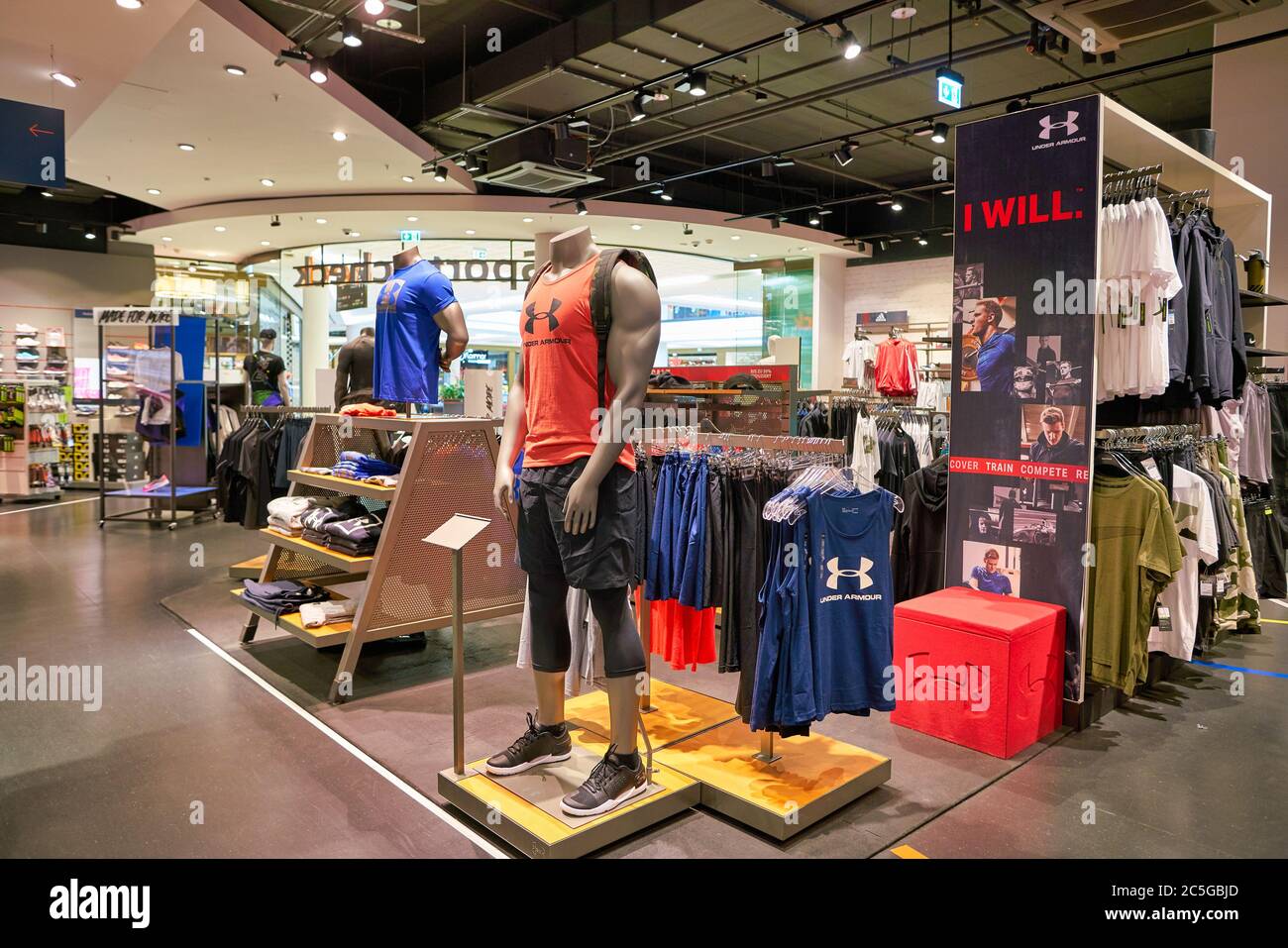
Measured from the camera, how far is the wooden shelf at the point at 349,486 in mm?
3795

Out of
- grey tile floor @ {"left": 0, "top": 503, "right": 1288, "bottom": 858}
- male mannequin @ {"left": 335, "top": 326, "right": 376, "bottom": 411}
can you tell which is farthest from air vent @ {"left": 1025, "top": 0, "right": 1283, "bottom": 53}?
male mannequin @ {"left": 335, "top": 326, "right": 376, "bottom": 411}

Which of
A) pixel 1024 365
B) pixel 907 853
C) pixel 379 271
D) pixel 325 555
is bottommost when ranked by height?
pixel 907 853

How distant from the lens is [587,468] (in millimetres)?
2344

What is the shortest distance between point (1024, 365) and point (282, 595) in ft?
12.0

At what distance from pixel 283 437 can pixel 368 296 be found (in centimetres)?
968

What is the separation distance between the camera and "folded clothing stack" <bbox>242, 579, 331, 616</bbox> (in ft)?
13.8

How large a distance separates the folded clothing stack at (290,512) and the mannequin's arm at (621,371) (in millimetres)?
2425

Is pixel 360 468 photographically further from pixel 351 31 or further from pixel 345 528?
pixel 351 31

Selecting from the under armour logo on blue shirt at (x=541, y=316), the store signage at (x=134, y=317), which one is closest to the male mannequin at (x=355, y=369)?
the under armour logo on blue shirt at (x=541, y=316)

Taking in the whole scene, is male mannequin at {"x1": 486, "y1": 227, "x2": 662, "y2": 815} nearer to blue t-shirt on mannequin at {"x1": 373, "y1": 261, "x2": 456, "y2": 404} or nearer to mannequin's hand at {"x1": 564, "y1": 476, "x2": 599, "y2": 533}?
mannequin's hand at {"x1": 564, "y1": 476, "x2": 599, "y2": 533}

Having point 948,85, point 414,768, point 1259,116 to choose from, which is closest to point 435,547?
point 414,768

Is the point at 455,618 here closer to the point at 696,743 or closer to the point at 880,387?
the point at 696,743

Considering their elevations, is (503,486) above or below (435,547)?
above

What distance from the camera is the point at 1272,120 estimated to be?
24.2ft
